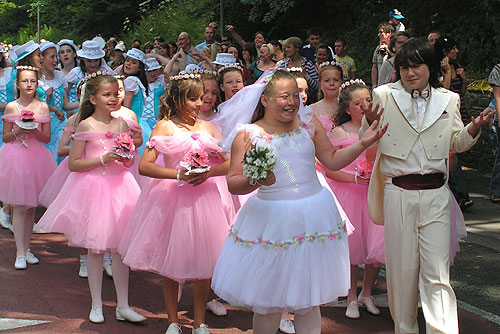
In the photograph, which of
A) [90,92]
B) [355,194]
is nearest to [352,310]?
[355,194]

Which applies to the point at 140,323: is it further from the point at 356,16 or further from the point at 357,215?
the point at 356,16

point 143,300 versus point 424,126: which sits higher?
point 424,126

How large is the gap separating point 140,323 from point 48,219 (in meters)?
1.26

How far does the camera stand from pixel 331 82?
23.8 ft

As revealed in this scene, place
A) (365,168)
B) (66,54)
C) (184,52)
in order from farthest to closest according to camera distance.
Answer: (184,52)
(66,54)
(365,168)

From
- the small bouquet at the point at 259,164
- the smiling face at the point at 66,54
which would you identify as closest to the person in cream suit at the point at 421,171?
the small bouquet at the point at 259,164

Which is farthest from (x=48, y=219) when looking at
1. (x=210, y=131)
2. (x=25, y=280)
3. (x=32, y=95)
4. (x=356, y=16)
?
(x=356, y=16)

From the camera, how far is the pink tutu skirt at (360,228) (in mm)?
6027

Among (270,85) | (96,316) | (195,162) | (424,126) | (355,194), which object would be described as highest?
(270,85)

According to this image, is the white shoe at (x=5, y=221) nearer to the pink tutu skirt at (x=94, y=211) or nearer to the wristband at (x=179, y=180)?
the pink tutu skirt at (x=94, y=211)

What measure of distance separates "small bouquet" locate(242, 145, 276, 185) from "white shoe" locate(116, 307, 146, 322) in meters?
2.30

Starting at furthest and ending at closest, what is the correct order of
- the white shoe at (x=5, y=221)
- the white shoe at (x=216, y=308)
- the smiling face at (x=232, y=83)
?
the white shoe at (x=5, y=221) < the smiling face at (x=232, y=83) < the white shoe at (x=216, y=308)

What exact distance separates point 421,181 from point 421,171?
0.08m

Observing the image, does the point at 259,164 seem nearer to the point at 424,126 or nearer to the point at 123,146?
the point at 424,126
